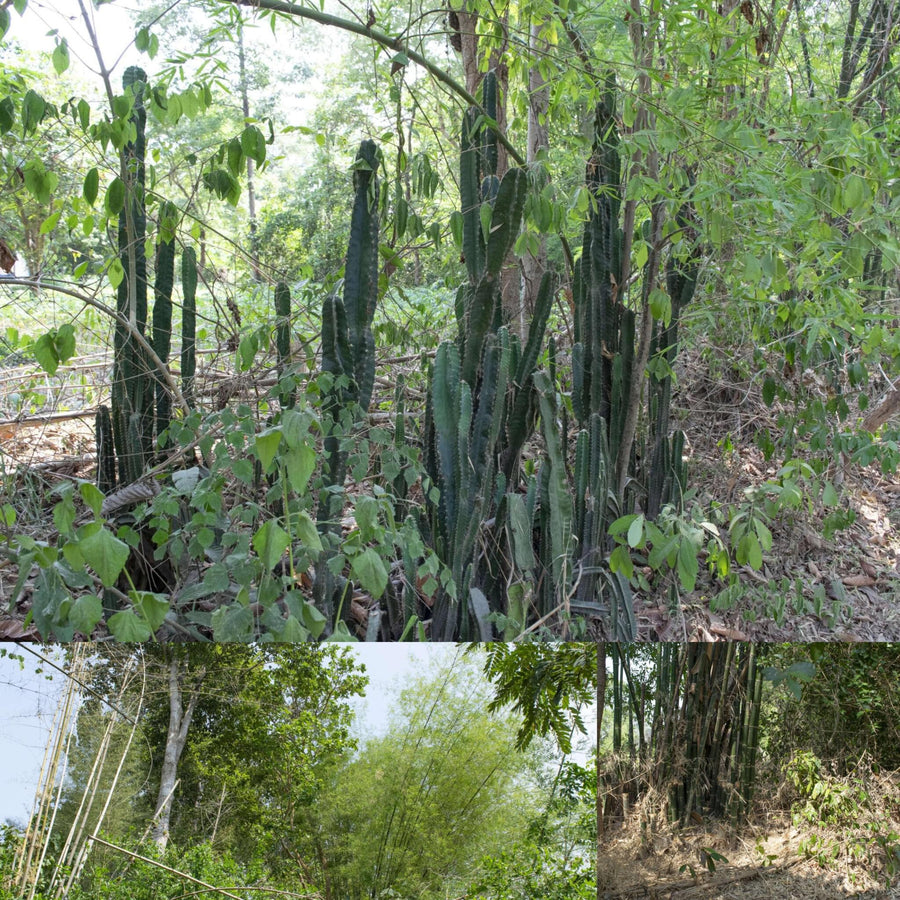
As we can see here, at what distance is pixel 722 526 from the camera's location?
154 inches

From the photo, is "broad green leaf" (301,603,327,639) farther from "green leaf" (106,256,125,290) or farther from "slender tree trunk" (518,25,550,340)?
"slender tree trunk" (518,25,550,340)

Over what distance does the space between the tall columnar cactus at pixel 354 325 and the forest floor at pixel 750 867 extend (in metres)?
1.00

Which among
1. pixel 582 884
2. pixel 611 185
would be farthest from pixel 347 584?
pixel 611 185

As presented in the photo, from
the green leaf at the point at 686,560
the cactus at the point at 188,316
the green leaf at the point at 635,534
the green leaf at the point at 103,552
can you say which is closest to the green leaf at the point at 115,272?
the cactus at the point at 188,316

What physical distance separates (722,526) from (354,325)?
2.41 m

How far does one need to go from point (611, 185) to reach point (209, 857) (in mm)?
2108

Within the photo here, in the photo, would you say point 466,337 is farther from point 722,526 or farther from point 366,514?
point 722,526

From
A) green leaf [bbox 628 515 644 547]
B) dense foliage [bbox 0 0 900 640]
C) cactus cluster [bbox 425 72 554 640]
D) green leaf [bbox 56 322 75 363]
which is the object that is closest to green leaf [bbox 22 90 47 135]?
dense foliage [bbox 0 0 900 640]

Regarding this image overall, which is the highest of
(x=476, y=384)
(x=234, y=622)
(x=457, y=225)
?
(x=457, y=225)

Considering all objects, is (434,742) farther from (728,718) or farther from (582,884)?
(728,718)

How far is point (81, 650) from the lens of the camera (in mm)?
1666

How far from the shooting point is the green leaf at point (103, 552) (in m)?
1.19

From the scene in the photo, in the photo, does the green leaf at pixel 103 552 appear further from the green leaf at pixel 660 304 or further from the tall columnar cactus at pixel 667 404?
the tall columnar cactus at pixel 667 404

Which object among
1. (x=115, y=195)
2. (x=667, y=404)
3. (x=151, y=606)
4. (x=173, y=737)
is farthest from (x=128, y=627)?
(x=667, y=404)
